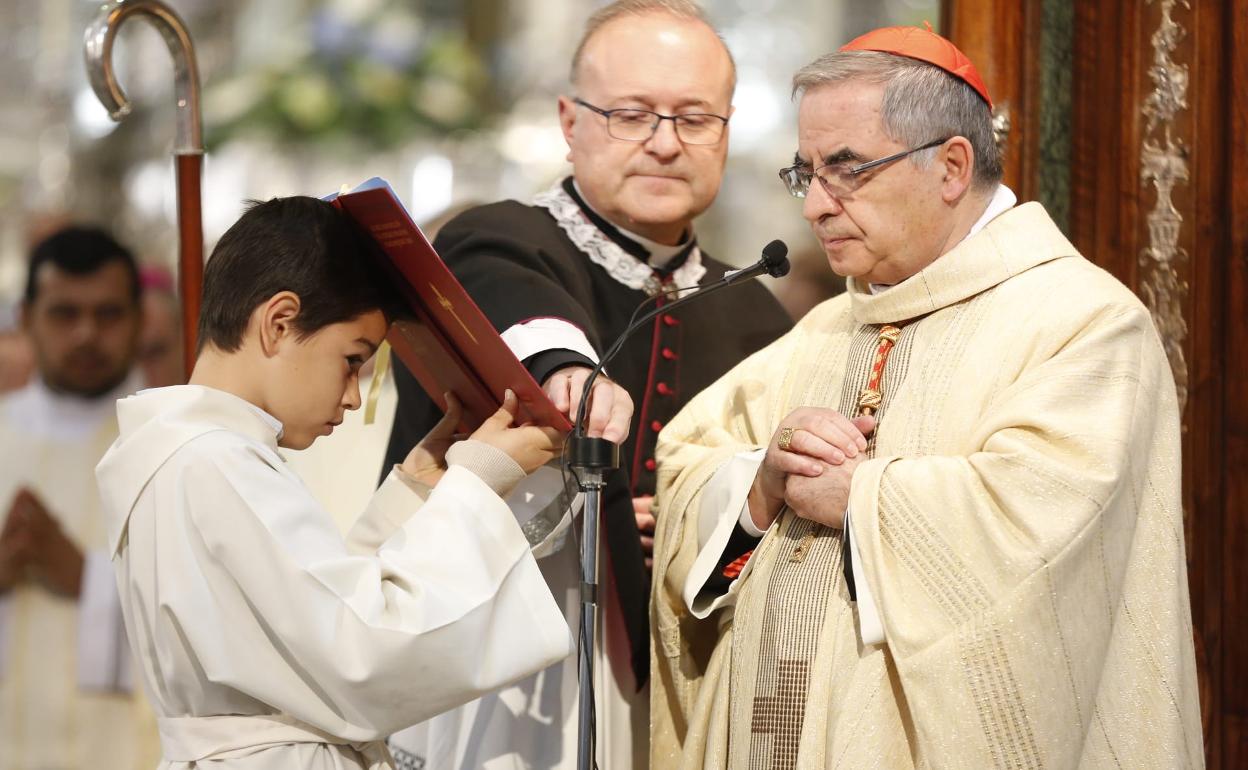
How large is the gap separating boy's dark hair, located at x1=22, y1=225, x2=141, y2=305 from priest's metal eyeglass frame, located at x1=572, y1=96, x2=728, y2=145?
2.99 meters

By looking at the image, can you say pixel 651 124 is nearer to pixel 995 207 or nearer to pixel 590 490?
pixel 995 207

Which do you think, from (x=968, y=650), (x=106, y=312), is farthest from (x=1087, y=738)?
(x=106, y=312)

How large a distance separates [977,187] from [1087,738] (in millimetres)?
1078

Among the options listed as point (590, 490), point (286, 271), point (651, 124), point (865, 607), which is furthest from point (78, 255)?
point (865, 607)

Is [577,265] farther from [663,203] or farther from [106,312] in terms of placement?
[106,312]

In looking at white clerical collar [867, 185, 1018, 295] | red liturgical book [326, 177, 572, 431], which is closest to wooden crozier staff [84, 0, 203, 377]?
red liturgical book [326, 177, 572, 431]

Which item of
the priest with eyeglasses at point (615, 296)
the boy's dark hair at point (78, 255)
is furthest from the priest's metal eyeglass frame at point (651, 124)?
the boy's dark hair at point (78, 255)

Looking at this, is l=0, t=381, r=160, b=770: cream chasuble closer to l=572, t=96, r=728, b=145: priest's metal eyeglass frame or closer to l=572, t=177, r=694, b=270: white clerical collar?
l=572, t=177, r=694, b=270: white clerical collar

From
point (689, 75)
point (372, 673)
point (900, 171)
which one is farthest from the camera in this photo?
point (689, 75)

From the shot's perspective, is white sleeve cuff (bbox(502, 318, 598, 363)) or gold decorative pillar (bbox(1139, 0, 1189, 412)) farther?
gold decorative pillar (bbox(1139, 0, 1189, 412))

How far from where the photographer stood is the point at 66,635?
228 inches

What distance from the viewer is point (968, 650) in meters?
2.69

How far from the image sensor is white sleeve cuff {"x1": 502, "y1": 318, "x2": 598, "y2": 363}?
3.21 meters

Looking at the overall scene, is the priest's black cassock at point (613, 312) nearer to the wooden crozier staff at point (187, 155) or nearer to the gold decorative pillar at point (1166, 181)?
the wooden crozier staff at point (187, 155)
